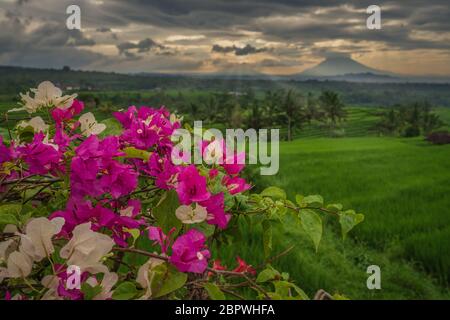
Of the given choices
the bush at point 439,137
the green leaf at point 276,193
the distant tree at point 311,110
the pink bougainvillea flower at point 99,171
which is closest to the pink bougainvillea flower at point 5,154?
the pink bougainvillea flower at point 99,171

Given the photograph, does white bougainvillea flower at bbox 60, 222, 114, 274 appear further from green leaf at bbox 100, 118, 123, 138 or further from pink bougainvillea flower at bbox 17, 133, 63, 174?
green leaf at bbox 100, 118, 123, 138

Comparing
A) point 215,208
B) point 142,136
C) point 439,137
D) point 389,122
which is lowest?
point 439,137

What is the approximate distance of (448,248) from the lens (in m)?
3.83

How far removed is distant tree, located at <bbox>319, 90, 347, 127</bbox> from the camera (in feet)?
35.8

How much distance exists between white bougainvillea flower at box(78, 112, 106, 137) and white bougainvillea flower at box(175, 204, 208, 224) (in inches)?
11.9

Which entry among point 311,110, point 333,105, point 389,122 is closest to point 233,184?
point 389,122

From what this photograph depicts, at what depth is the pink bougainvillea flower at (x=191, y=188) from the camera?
0.74 meters

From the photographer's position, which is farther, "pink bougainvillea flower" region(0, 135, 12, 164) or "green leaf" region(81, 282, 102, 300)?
"pink bougainvillea flower" region(0, 135, 12, 164)

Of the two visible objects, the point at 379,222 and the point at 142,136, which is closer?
the point at 142,136

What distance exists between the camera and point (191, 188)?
75cm

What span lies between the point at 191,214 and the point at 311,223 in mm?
266

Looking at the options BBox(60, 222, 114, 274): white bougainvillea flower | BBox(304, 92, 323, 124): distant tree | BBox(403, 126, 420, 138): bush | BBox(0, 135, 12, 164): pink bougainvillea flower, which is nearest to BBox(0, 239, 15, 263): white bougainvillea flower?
BBox(60, 222, 114, 274): white bougainvillea flower

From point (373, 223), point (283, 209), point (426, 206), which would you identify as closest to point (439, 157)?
point (426, 206)

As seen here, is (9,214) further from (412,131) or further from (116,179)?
(412,131)
